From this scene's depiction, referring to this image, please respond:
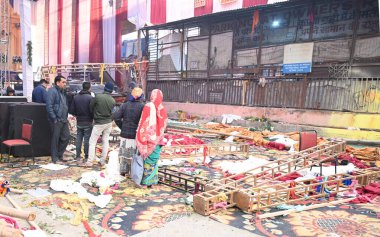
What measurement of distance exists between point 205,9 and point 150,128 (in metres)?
12.6

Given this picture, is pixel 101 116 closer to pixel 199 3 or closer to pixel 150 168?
pixel 150 168

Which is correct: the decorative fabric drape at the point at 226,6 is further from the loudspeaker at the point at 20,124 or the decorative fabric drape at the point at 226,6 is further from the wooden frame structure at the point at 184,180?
the wooden frame structure at the point at 184,180

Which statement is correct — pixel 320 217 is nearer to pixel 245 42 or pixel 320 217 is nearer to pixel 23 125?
pixel 23 125

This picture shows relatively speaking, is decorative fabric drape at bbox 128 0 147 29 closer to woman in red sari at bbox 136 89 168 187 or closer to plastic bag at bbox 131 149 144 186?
woman in red sari at bbox 136 89 168 187

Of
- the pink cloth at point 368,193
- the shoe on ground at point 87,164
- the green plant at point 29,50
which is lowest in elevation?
the shoe on ground at point 87,164

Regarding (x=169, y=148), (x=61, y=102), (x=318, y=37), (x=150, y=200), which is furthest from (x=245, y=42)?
(x=150, y=200)

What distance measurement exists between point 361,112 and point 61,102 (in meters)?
10.2

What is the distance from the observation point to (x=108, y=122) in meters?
6.88

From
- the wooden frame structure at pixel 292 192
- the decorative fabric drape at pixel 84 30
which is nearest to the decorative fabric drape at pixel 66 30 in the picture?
the decorative fabric drape at pixel 84 30

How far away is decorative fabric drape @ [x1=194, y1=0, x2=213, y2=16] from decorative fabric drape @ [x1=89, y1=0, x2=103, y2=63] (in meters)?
8.01

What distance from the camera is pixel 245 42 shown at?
49.6ft

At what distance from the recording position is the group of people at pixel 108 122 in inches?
214

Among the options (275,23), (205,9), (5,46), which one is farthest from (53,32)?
(275,23)

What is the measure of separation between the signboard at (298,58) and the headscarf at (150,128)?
9.24m
